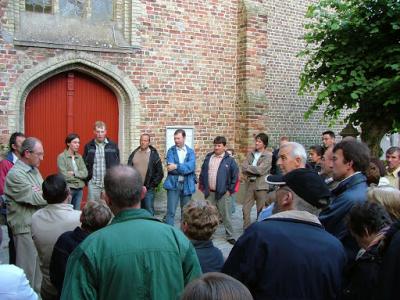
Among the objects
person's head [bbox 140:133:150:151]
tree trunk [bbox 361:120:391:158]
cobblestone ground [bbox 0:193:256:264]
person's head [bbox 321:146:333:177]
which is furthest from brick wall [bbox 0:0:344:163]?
person's head [bbox 321:146:333:177]

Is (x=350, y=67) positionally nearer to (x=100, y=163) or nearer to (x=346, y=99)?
(x=346, y=99)

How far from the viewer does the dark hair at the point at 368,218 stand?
9.05 ft

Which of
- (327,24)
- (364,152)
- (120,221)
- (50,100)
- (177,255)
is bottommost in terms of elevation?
(177,255)

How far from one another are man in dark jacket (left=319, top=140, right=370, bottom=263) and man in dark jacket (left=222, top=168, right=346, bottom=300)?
0.70 m

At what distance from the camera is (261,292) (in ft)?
8.30

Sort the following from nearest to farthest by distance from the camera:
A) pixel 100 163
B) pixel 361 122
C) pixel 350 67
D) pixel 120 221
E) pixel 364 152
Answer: pixel 120 221 < pixel 364 152 < pixel 100 163 < pixel 350 67 < pixel 361 122

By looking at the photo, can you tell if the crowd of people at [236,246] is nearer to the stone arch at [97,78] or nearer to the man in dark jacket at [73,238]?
the man in dark jacket at [73,238]

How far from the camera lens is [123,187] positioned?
2.56 m

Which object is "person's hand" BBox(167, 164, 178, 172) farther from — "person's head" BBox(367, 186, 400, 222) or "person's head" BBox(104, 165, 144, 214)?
"person's head" BBox(104, 165, 144, 214)

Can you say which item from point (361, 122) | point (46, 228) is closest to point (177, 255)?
point (46, 228)

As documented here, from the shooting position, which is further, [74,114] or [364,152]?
[74,114]

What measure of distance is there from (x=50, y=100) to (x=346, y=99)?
625cm

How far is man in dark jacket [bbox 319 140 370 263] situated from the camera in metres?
3.38

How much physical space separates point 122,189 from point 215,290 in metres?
1.20
